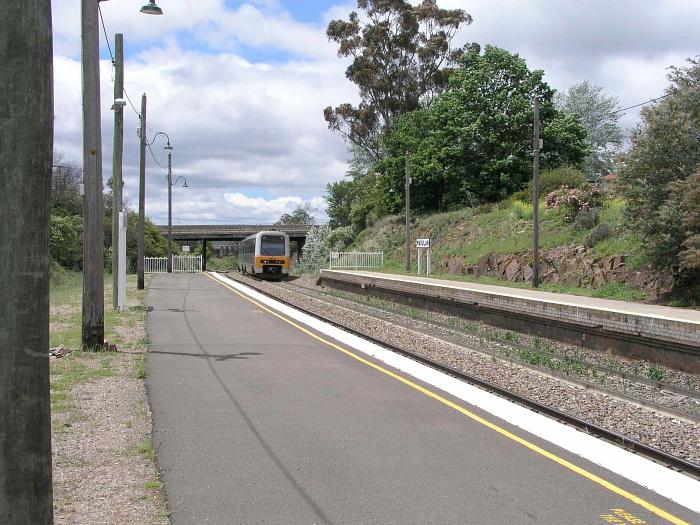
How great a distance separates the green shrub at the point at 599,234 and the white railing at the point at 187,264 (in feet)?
142

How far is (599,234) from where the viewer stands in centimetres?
2650

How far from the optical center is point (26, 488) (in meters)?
3.15

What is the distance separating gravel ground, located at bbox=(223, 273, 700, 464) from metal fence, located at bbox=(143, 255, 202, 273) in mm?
44203

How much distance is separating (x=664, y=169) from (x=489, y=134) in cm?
2565

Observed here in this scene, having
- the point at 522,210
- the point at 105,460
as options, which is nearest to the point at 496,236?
the point at 522,210

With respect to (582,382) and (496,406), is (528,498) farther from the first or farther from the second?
(582,382)

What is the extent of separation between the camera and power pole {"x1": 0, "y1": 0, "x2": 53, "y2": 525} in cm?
311

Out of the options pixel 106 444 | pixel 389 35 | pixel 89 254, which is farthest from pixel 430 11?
pixel 106 444

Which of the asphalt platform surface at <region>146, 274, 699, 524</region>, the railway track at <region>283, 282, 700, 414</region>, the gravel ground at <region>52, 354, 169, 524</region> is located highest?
the gravel ground at <region>52, 354, 169, 524</region>

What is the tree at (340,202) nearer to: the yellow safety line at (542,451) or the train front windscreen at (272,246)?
the train front windscreen at (272,246)

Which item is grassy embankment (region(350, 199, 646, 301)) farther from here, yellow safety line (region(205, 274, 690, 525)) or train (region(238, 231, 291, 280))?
yellow safety line (region(205, 274, 690, 525))

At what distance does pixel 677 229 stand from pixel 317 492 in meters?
15.9

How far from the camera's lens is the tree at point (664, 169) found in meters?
18.7

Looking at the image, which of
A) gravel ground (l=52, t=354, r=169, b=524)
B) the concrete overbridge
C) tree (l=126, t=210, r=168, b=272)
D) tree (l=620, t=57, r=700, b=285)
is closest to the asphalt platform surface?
gravel ground (l=52, t=354, r=169, b=524)
